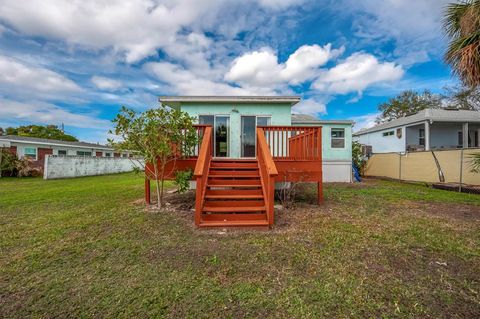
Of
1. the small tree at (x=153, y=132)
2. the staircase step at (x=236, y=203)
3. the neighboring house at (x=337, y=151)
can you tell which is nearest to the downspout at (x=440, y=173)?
the neighboring house at (x=337, y=151)

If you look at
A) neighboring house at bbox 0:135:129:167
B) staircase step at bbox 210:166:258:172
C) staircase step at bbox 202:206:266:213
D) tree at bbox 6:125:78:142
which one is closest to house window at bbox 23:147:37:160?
neighboring house at bbox 0:135:129:167

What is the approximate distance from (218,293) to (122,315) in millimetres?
961

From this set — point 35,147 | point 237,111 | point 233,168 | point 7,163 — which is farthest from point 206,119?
point 35,147

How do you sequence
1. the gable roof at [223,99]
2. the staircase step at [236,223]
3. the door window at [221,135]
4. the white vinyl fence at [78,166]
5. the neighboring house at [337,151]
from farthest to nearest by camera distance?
the white vinyl fence at [78,166] < the neighboring house at [337,151] < the door window at [221,135] < the gable roof at [223,99] < the staircase step at [236,223]

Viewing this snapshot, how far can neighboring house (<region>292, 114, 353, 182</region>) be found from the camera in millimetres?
12250

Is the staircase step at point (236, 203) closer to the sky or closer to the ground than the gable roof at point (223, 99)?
closer to the ground

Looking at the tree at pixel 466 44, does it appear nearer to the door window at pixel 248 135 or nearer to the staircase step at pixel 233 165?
the staircase step at pixel 233 165

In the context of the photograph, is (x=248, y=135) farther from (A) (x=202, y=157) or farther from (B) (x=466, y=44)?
(B) (x=466, y=44)

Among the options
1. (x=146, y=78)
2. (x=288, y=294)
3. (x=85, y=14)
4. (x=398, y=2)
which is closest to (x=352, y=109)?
(x=398, y=2)

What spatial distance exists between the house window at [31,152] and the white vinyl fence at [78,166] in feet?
16.1

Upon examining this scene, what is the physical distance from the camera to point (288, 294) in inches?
→ 95.8

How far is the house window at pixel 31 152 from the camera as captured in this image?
17.7 meters

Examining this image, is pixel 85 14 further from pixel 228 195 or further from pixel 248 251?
pixel 248 251

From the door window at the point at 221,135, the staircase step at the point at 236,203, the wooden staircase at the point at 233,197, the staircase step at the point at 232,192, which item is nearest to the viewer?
the wooden staircase at the point at 233,197
